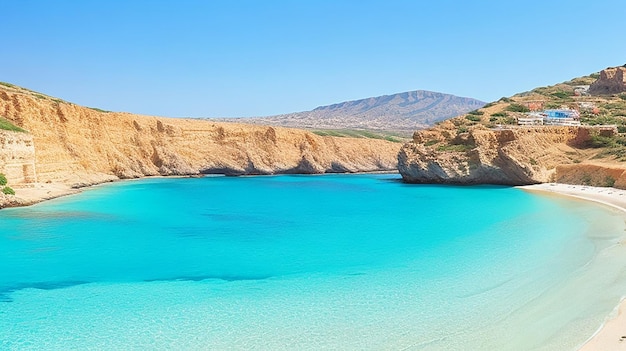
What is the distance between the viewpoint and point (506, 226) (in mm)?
24281

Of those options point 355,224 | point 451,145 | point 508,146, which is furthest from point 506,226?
point 451,145

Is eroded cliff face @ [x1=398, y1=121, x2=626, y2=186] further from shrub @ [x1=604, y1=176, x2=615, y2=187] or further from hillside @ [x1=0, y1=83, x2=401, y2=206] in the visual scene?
hillside @ [x1=0, y1=83, x2=401, y2=206]

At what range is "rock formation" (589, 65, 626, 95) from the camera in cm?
8069

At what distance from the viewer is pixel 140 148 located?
6222 centimetres

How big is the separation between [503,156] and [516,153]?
127 cm

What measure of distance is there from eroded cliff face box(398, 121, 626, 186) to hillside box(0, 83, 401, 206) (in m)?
25.0

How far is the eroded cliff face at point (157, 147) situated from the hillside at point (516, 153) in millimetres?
23704

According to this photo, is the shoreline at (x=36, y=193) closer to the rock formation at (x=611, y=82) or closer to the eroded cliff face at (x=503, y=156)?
the eroded cliff face at (x=503, y=156)

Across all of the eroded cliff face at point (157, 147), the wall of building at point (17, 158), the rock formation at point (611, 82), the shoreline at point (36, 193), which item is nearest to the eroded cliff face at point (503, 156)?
the eroded cliff face at point (157, 147)

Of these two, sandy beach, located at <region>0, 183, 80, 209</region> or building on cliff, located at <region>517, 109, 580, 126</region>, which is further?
building on cliff, located at <region>517, 109, 580, 126</region>

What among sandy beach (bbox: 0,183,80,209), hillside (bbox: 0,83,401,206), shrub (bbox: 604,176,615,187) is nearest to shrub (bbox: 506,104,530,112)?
hillside (bbox: 0,83,401,206)

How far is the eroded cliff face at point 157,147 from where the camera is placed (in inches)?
1838

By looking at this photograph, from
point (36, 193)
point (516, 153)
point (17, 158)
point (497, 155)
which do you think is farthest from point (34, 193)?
point (516, 153)

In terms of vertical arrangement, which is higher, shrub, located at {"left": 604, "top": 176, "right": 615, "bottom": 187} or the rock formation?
the rock formation
